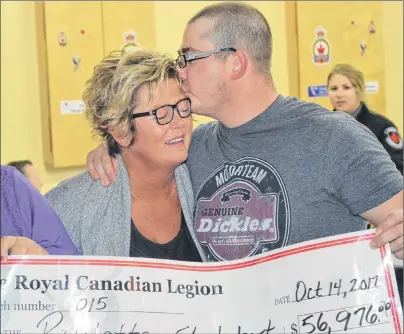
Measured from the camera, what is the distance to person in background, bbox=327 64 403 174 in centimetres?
465

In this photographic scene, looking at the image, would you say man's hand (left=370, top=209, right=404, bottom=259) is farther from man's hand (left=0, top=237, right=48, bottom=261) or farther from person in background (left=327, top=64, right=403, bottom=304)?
person in background (left=327, top=64, right=403, bottom=304)

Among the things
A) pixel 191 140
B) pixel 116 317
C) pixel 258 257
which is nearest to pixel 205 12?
pixel 191 140

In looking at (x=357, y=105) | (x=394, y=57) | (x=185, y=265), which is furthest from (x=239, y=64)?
(x=394, y=57)

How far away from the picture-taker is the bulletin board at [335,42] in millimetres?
6004

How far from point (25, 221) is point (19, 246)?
0.22 ft

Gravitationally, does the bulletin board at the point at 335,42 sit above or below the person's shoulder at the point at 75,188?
above

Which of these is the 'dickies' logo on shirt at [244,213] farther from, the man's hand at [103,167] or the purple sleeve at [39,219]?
the purple sleeve at [39,219]

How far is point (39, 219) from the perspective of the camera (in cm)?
158

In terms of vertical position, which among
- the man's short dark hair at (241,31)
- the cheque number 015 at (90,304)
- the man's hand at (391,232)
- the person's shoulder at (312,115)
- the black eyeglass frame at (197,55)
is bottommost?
the cheque number 015 at (90,304)

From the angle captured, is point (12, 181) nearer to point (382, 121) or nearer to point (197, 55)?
point (197, 55)

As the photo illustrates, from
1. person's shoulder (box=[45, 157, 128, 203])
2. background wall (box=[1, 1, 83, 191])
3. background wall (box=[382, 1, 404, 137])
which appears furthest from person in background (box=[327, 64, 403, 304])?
person's shoulder (box=[45, 157, 128, 203])

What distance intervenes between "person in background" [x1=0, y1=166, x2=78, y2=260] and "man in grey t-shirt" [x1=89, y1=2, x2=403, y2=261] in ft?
1.62

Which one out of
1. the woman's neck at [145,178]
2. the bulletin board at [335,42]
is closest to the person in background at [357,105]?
the bulletin board at [335,42]

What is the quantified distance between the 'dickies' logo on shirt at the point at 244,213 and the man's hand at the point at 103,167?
0.97 ft
